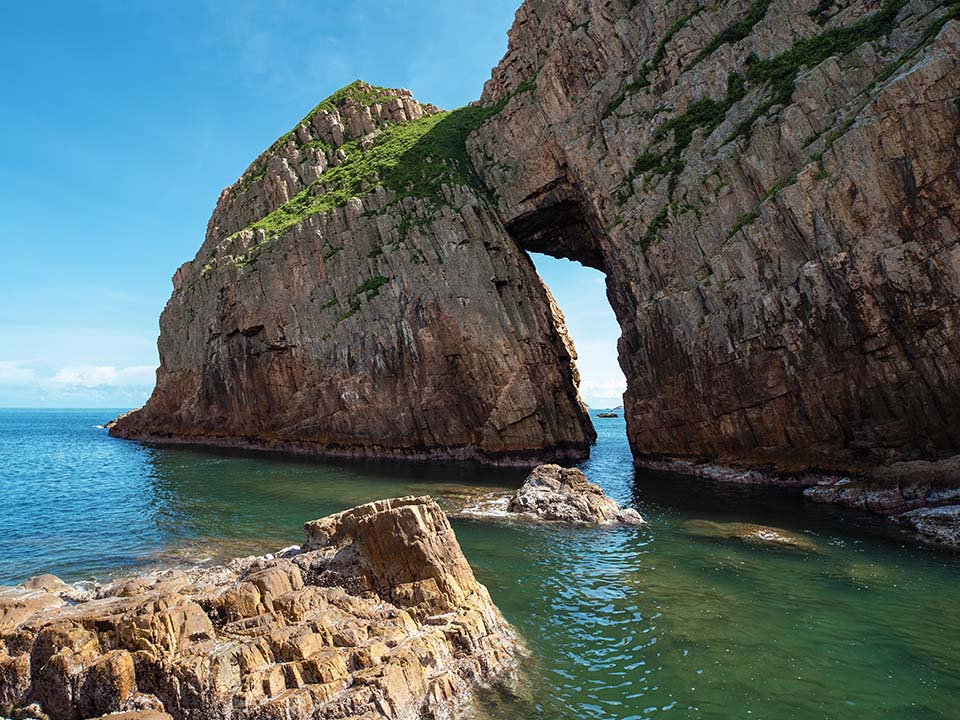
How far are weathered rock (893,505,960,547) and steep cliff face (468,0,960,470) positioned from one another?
633 centimetres

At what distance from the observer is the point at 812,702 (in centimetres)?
1128

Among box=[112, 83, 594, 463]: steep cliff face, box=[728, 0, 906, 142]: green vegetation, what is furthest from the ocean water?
box=[728, 0, 906, 142]: green vegetation

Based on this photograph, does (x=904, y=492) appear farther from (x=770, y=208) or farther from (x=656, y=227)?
(x=656, y=227)

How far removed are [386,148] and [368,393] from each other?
3655 centimetres

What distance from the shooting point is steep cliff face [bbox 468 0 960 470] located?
2919 cm

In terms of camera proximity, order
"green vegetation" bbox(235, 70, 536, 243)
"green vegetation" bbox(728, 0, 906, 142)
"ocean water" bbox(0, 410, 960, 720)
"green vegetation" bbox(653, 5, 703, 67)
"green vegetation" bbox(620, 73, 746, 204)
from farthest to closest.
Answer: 1. "green vegetation" bbox(235, 70, 536, 243)
2. "green vegetation" bbox(653, 5, 703, 67)
3. "green vegetation" bbox(620, 73, 746, 204)
4. "green vegetation" bbox(728, 0, 906, 142)
5. "ocean water" bbox(0, 410, 960, 720)

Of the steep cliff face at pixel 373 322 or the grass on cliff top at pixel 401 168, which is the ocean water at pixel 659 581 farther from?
the grass on cliff top at pixel 401 168

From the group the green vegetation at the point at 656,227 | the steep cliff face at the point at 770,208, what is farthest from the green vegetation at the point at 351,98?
the green vegetation at the point at 656,227

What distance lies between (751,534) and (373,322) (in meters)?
42.5

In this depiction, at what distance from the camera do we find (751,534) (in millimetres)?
24094

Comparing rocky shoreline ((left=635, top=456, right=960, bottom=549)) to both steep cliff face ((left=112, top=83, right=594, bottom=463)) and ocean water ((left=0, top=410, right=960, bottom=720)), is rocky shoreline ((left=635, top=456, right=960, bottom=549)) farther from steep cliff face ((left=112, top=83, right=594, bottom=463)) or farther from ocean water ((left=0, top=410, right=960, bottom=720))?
steep cliff face ((left=112, top=83, right=594, bottom=463))

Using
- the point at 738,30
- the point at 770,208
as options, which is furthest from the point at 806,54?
the point at 770,208

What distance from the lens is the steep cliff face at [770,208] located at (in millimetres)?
29188

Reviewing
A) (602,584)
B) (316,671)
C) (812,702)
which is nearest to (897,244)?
(602,584)
